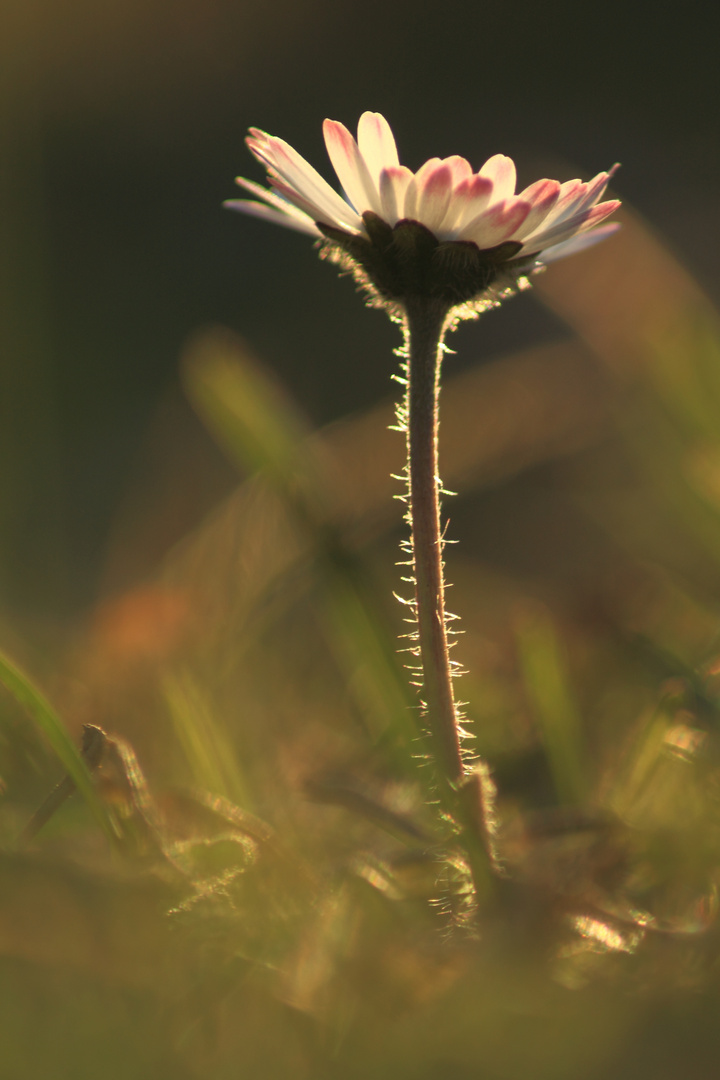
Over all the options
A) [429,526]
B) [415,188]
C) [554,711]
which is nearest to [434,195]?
[415,188]

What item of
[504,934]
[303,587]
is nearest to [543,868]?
[504,934]

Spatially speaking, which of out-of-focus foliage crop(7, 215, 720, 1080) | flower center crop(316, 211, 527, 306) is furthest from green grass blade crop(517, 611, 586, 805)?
flower center crop(316, 211, 527, 306)

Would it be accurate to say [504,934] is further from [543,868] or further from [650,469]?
[650,469]

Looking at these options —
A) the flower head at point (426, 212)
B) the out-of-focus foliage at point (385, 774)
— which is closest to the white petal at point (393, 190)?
the flower head at point (426, 212)

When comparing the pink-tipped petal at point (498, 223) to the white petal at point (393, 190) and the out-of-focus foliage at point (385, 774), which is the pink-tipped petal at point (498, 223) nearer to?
the white petal at point (393, 190)

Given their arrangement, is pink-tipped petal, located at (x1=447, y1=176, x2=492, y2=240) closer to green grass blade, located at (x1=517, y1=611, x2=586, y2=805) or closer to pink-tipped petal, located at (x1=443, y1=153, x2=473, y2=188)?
pink-tipped petal, located at (x1=443, y1=153, x2=473, y2=188)
